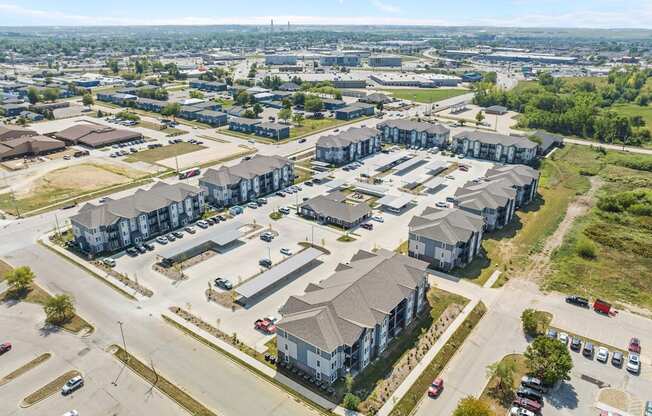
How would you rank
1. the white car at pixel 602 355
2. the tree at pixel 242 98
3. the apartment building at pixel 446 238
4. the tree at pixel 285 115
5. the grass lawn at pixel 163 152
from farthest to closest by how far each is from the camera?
the tree at pixel 242 98 → the tree at pixel 285 115 → the grass lawn at pixel 163 152 → the apartment building at pixel 446 238 → the white car at pixel 602 355

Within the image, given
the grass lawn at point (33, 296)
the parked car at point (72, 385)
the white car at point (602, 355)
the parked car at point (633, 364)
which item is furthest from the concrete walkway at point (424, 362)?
the grass lawn at point (33, 296)

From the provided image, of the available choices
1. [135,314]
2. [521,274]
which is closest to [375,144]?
[521,274]

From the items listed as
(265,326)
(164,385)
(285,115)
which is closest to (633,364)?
(265,326)

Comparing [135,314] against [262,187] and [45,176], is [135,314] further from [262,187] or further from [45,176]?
[45,176]

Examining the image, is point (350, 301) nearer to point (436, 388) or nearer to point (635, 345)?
point (436, 388)

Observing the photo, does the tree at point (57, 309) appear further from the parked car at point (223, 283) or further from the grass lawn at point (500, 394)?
the grass lawn at point (500, 394)

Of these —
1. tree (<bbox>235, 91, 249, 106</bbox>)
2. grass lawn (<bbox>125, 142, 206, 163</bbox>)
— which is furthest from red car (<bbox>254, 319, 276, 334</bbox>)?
tree (<bbox>235, 91, 249, 106</bbox>)

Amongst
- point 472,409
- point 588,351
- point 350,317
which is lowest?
point 588,351
